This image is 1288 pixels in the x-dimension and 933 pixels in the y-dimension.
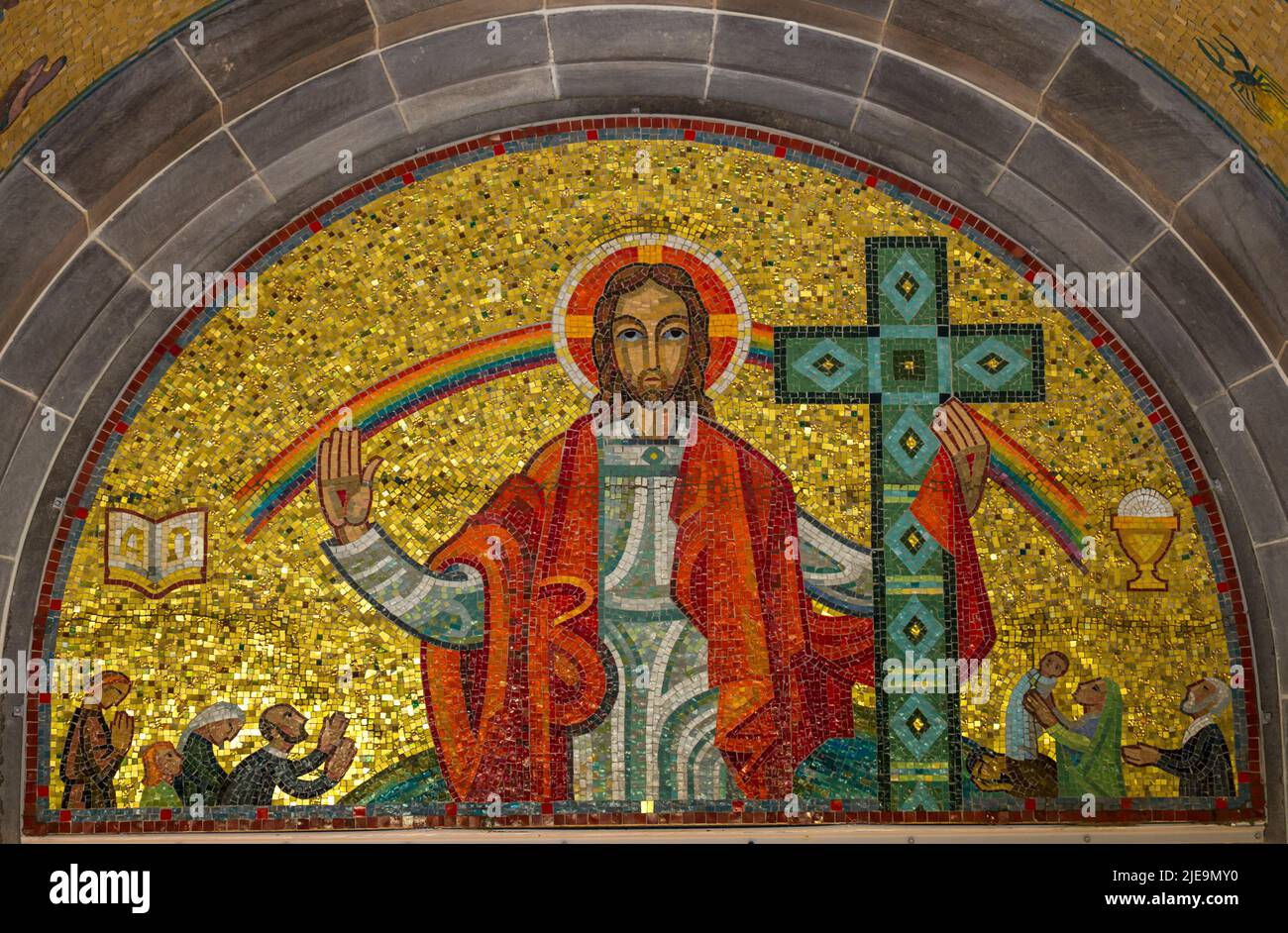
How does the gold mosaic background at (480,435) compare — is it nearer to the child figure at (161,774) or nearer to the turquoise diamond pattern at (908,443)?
the child figure at (161,774)

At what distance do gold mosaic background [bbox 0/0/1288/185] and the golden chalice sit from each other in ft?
5.42

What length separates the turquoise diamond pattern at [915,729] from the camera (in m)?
7.41

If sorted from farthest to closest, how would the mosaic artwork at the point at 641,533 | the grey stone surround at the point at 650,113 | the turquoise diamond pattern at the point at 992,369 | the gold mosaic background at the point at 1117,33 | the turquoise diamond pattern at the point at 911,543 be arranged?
the turquoise diamond pattern at the point at 992,369 < the turquoise diamond pattern at the point at 911,543 < the mosaic artwork at the point at 641,533 < the grey stone surround at the point at 650,113 < the gold mosaic background at the point at 1117,33

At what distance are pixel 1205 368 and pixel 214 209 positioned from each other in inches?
191

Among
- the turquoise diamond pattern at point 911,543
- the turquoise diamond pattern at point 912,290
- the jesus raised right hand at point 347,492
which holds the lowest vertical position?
the turquoise diamond pattern at point 911,543

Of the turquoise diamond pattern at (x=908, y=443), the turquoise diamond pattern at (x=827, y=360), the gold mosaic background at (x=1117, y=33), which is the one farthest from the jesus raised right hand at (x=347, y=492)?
the turquoise diamond pattern at (x=908, y=443)

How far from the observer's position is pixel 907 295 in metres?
7.64

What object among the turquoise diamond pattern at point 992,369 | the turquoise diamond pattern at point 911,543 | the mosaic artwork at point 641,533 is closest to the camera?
the mosaic artwork at point 641,533

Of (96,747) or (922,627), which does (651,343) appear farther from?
(96,747)

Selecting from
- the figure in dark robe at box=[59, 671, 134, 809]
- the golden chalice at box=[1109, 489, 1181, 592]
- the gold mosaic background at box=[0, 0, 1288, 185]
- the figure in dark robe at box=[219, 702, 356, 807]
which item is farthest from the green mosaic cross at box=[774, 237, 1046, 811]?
the figure in dark robe at box=[59, 671, 134, 809]

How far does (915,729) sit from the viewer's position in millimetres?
7414

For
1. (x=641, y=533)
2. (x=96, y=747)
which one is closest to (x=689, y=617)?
(x=641, y=533)

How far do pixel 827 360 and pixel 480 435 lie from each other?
1739 millimetres

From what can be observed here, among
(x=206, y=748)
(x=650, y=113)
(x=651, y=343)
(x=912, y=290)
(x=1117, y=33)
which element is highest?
(x=1117, y=33)
